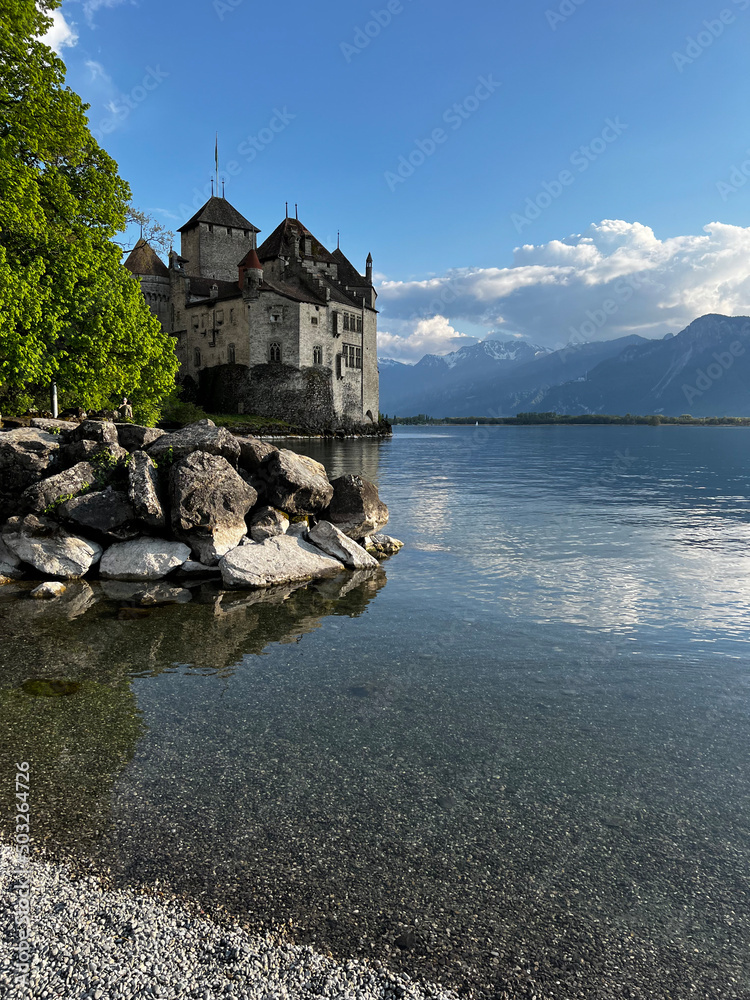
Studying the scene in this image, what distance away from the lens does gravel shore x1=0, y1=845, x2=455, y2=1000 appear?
4.14 meters

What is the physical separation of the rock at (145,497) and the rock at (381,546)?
640cm

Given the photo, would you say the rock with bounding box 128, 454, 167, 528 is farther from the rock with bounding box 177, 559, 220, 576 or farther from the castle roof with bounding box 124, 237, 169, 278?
the castle roof with bounding box 124, 237, 169, 278

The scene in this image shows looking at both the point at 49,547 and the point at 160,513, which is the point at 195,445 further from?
the point at 49,547

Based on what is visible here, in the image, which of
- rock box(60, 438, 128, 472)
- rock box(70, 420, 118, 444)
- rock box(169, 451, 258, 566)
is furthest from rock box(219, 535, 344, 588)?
rock box(70, 420, 118, 444)

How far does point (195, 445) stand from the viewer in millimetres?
18375

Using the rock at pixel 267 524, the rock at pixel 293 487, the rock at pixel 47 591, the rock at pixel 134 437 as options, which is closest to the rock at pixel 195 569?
the rock at pixel 267 524

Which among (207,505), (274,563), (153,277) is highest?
(153,277)

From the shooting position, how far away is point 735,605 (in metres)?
14.3

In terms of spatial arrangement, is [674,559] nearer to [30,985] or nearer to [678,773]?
[678,773]

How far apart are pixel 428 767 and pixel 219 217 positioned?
10871 centimetres

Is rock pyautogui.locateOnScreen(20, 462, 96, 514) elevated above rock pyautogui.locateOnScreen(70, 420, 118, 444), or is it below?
below

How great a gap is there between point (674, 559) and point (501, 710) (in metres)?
12.9

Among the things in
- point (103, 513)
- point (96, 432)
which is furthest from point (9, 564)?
point (96, 432)

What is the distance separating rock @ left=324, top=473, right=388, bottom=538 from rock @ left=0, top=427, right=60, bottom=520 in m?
8.64
